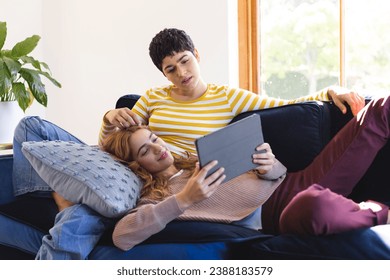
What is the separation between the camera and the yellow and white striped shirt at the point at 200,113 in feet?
8.05

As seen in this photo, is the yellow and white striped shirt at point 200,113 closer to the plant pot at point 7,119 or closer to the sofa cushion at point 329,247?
the sofa cushion at point 329,247

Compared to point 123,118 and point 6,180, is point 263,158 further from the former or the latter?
point 6,180

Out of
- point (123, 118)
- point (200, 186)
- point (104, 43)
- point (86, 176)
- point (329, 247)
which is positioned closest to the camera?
point (329, 247)

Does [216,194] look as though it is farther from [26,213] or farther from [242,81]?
[242,81]

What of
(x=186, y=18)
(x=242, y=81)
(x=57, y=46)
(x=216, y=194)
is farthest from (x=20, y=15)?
(x=216, y=194)

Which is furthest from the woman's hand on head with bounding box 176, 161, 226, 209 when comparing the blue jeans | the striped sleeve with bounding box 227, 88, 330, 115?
the striped sleeve with bounding box 227, 88, 330, 115

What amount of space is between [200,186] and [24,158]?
789 millimetres

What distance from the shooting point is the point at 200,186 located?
74.7 inches

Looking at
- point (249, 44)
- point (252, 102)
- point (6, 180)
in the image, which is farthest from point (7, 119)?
point (249, 44)

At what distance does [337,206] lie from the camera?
1.83 meters

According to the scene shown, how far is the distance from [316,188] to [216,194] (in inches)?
13.9

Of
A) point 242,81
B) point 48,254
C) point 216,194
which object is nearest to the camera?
point 48,254

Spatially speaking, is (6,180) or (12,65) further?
(12,65)
